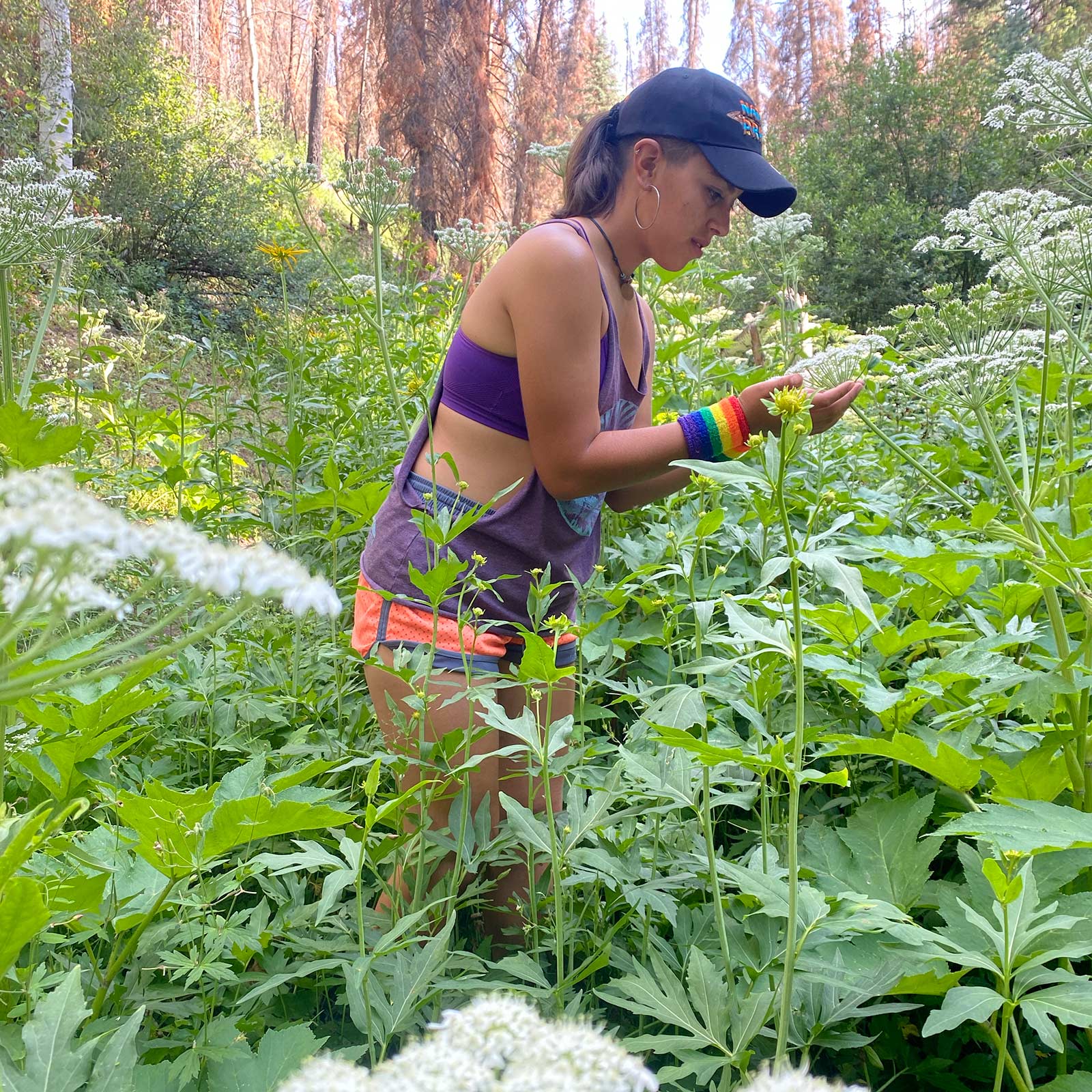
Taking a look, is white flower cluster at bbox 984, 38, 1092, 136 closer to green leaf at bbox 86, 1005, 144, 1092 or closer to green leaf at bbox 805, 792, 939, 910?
green leaf at bbox 805, 792, 939, 910

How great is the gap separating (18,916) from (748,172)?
1.99m

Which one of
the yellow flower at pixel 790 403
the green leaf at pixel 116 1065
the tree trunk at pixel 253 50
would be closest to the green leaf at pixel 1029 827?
the yellow flower at pixel 790 403

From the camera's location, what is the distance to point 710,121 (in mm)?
1997

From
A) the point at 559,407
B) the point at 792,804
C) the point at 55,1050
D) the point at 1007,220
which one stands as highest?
the point at 1007,220

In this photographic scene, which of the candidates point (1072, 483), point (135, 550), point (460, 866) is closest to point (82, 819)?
point (460, 866)

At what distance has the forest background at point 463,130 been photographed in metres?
11.2

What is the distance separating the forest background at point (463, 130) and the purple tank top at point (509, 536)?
8.54 metres

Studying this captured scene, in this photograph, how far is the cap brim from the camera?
6.57 ft

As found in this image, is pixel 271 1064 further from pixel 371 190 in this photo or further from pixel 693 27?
pixel 693 27

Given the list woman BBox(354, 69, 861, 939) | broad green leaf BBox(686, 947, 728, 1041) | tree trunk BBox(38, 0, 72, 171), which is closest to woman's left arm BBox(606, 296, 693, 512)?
woman BBox(354, 69, 861, 939)

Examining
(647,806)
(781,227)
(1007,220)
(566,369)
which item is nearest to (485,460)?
(566,369)

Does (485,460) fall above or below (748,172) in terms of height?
below

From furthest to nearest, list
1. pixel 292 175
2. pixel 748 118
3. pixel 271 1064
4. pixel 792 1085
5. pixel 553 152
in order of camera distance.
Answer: pixel 553 152 → pixel 292 175 → pixel 748 118 → pixel 271 1064 → pixel 792 1085

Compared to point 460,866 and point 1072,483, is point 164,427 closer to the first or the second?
point 460,866
